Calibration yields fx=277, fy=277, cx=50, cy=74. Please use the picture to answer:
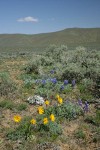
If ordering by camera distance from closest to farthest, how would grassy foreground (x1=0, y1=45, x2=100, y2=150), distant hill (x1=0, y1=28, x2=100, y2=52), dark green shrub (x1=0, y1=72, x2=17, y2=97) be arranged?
grassy foreground (x1=0, y1=45, x2=100, y2=150)
dark green shrub (x1=0, y1=72, x2=17, y2=97)
distant hill (x1=0, y1=28, x2=100, y2=52)

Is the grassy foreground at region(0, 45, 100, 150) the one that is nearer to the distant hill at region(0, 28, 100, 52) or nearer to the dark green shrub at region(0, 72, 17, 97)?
the dark green shrub at region(0, 72, 17, 97)

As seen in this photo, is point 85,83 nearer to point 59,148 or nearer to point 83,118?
point 83,118

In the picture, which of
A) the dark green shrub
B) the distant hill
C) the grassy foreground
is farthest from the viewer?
the distant hill

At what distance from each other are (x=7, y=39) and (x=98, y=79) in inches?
3400

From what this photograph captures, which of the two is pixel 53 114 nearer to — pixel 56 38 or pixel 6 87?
pixel 6 87

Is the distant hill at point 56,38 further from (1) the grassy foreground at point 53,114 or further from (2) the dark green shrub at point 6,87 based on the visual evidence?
(2) the dark green shrub at point 6,87

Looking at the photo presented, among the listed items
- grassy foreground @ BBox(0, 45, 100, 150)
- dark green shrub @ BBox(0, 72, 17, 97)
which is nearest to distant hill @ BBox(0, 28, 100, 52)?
grassy foreground @ BBox(0, 45, 100, 150)

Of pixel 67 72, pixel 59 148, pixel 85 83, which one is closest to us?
pixel 59 148

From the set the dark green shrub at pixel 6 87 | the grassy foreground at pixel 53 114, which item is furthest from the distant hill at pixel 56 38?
the dark green shrub at pixel 6 87

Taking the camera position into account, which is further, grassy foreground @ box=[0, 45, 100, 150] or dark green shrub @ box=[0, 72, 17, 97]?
dark green shrub @ box=[0, 72, 17, 97]

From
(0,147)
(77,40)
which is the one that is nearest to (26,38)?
(77,40)

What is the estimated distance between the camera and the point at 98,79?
11898 mm

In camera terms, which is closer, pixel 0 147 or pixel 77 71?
pixel 0 147

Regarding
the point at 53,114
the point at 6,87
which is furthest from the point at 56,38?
the point at 53,114
